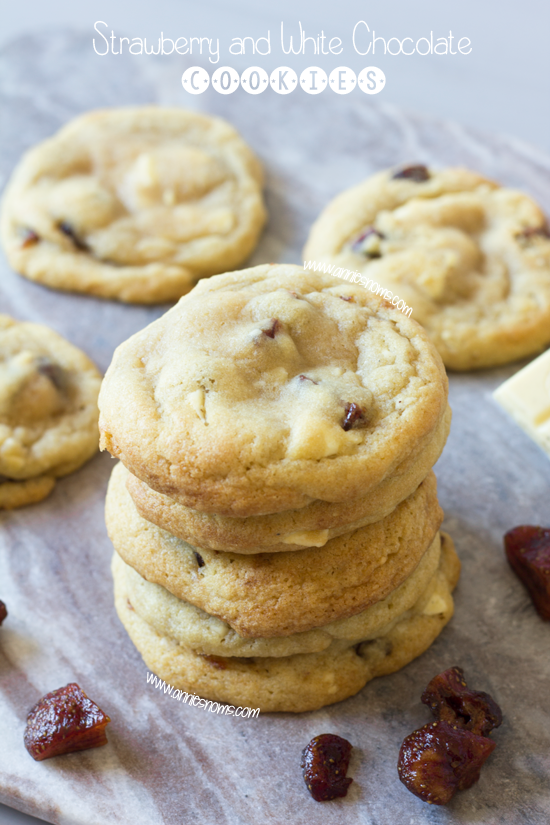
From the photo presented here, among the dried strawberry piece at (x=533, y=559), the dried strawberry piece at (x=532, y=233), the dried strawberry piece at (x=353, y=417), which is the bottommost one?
the dried strawberry piece at (x=533, y=559)

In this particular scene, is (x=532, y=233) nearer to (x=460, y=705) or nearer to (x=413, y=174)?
(x=413, y=174)

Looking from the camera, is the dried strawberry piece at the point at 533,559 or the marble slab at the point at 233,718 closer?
the marble slab at the point at 233,718

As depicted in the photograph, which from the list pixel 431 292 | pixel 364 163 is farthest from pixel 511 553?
pixel 364 163

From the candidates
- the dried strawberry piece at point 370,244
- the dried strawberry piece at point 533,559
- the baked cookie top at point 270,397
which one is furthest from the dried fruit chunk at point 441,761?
the dried strawberry piece at point 370,244

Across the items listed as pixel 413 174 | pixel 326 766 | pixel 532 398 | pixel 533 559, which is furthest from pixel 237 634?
pixel 413 174

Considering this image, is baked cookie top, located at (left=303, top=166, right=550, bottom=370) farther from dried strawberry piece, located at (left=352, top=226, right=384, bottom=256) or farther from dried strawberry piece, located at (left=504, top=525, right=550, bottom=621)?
dried strawberry piece, located at (left=504, top=525, right=550, bottom=621)

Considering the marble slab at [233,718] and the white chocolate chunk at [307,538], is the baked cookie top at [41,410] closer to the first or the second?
the marble slab at [233,718]

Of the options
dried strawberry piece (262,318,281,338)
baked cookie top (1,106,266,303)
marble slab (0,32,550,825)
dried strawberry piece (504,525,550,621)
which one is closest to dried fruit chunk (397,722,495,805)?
marble slab (0,32,550,825)
